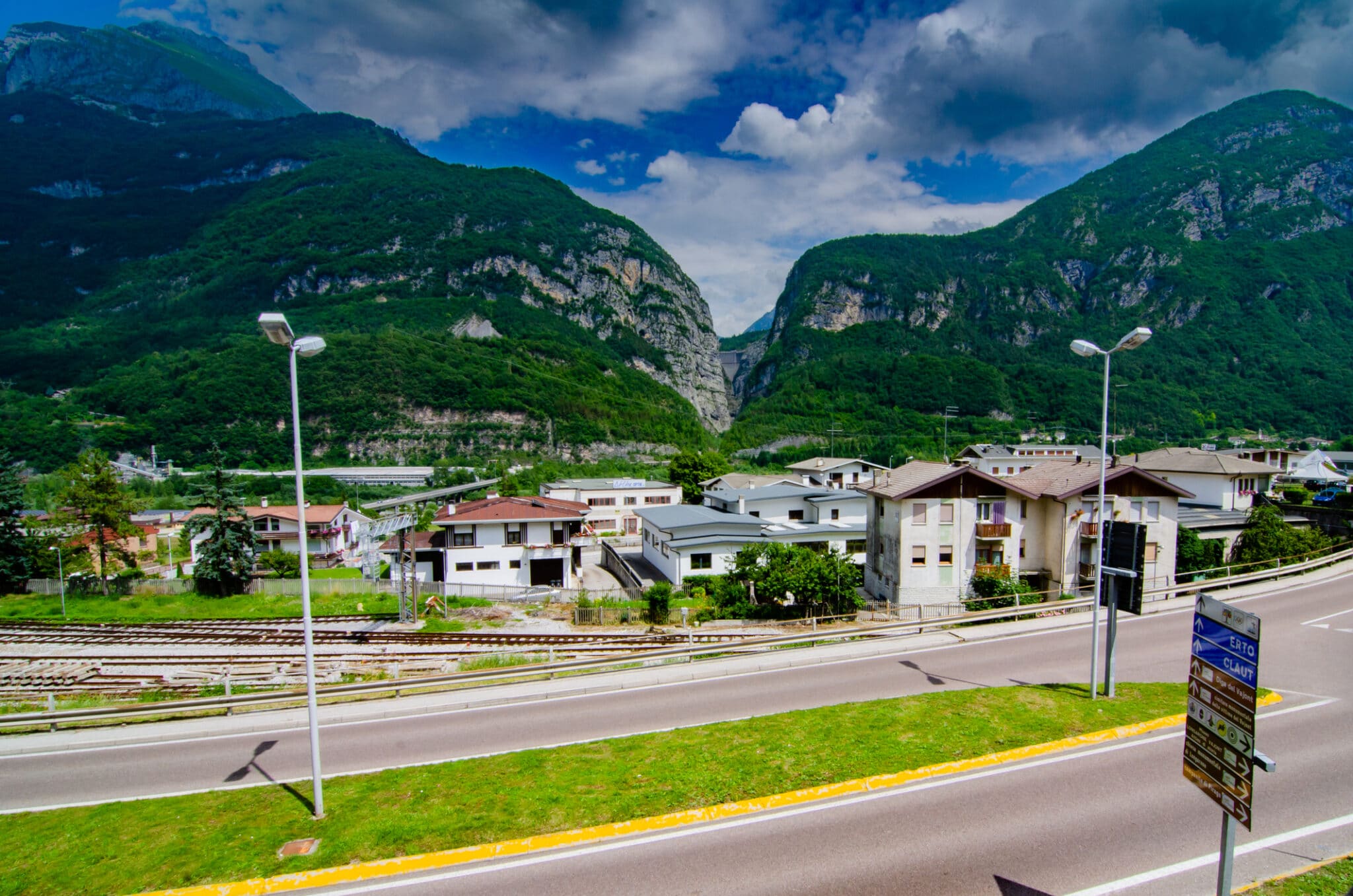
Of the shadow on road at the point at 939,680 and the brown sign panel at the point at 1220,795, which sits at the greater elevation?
the brown sign panel at the point at 1220,795

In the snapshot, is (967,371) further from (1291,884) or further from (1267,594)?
(1291,884)

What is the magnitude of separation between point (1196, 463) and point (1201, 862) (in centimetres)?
4874

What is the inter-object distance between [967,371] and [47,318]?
902 ft

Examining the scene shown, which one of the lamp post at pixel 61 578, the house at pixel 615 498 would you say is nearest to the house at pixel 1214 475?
the house at pixel 615 498

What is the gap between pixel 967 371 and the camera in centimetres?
17925

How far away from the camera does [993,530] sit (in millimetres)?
29438

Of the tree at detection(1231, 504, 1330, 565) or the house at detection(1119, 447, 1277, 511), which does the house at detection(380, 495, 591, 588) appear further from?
the house at detection(1119, 447, 1277, 511)

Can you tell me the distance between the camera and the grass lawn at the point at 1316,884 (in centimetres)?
631

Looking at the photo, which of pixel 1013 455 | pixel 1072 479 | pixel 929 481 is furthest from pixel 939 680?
pixel 1013 455

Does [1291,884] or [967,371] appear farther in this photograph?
[967,371]

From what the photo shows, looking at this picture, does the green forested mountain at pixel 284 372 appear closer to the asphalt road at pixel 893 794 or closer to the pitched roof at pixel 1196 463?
the pitched roof at pixel 1196 463

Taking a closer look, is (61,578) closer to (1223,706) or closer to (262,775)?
Answer: (262,775)

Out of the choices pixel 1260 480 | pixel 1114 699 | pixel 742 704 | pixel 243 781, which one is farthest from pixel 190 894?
pixel 1260 480

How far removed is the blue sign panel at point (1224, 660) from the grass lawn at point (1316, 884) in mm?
2957
